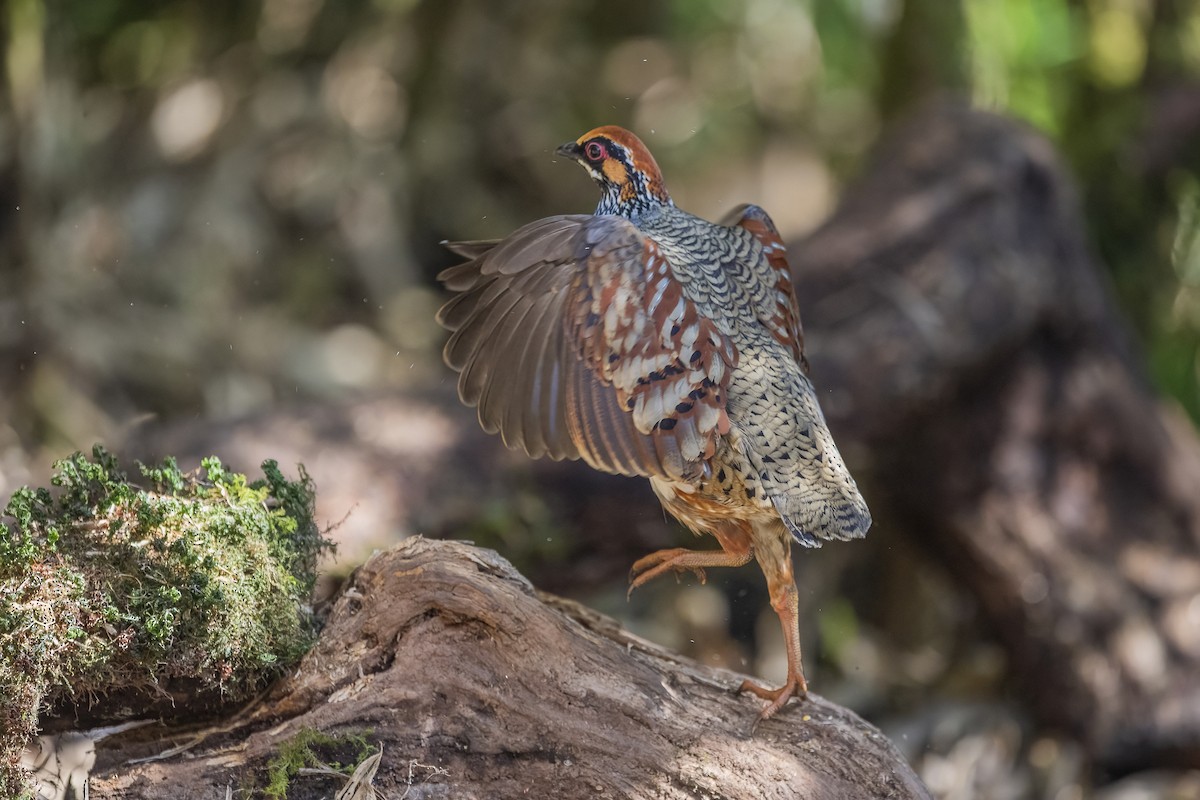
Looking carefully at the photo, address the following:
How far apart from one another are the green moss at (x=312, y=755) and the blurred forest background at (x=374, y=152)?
5.35 metres

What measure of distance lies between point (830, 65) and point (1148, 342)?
406 centimetres

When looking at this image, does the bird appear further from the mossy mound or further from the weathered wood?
the mossy mound

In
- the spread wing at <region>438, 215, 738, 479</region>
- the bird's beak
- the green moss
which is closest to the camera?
the green moss

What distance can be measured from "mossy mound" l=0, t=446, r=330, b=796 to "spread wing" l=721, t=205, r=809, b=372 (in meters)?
1.61

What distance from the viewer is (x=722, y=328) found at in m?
3.48

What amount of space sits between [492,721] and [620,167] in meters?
1.71

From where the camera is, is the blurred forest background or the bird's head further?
the blurred forest background

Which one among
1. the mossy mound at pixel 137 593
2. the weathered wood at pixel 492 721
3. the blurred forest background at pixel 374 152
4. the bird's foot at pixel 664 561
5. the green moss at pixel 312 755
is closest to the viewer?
the mossy mound at pixel 137 593

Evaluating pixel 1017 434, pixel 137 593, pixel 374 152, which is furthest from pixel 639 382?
pixel 374 152

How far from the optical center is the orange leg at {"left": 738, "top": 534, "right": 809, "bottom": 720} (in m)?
3.49

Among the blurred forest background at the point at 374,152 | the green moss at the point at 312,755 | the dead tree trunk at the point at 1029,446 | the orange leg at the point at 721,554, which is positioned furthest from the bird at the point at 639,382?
the blurred forest background at the point at 374,152

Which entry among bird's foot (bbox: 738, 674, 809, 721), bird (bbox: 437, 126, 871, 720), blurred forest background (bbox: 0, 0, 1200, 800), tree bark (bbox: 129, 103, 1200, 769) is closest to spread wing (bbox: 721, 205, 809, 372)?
bird (bbox: 437, 126, 871, 720)

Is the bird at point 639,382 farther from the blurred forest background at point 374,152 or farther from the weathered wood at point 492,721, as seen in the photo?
the blurred forest background at point 374,152

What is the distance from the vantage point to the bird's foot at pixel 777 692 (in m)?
3.50
